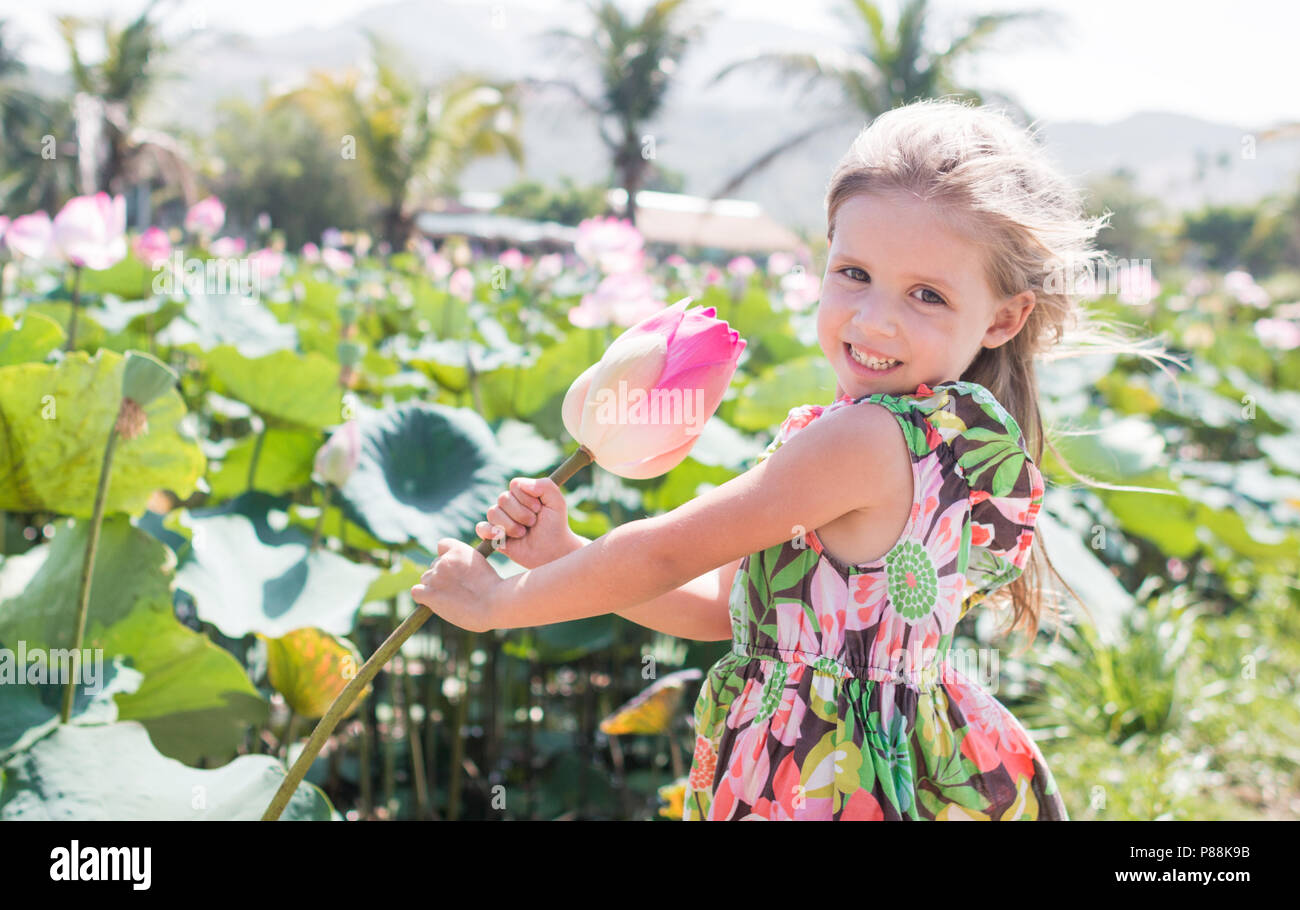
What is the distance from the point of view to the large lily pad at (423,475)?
1.22 m

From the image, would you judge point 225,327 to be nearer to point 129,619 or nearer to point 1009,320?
point 129,619

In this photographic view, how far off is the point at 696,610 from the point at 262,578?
670mm

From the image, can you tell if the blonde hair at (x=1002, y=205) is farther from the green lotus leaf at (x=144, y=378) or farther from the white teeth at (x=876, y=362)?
the green lotus leaf at (x=144, y=378)

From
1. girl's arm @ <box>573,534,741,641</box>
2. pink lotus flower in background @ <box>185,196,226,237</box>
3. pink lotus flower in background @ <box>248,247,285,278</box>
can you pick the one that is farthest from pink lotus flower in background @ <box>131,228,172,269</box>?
girl's arm @ <box>573,534,741,641</box>

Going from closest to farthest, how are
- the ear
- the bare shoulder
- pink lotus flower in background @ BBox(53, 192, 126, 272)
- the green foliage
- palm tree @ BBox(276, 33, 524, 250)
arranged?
1. the bare shoulder
2. the ear
3. pink lotus flower in background @ BBox(53, 192, 126, 272)
4. palm tree @ BBox(276, 33, 524, 250)
5. the green foliage

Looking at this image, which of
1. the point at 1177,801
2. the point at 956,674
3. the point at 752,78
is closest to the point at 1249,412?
the point at 1177,801

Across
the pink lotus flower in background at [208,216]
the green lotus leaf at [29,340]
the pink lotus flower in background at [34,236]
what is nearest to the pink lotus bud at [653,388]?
the green lotus leaf at [29,340]

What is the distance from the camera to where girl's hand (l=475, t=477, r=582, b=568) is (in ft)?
2.63

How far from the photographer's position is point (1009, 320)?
3.18 ft

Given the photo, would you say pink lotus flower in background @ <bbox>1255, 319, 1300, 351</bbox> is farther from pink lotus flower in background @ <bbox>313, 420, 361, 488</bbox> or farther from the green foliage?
the green foliage

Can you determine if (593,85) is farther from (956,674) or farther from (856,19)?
(956,674)

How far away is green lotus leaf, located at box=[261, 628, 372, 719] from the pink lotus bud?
1.83ft

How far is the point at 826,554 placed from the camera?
0.90 meters

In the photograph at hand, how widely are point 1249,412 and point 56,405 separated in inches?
162
